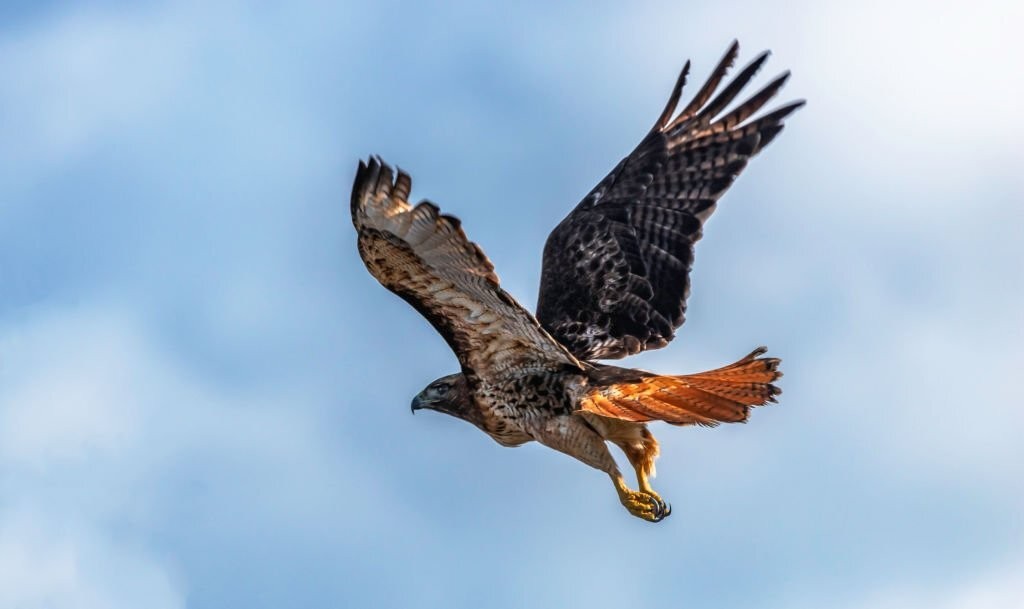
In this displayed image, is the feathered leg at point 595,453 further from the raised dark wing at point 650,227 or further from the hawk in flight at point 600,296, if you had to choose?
the raised dark wing at point 650,227

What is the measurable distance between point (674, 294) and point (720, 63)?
189cm

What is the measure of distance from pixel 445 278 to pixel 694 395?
159 centimetres

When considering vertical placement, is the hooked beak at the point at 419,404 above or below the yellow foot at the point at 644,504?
above

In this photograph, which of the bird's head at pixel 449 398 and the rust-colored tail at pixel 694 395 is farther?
the bird's head at pixel 449 398

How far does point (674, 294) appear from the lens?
11.4 m

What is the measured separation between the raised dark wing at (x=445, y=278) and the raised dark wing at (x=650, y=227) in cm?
119

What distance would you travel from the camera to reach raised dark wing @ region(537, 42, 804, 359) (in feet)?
37.0

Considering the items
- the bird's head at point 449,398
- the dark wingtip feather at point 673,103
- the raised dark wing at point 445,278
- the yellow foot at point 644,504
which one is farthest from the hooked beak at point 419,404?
the dark wingtip feather at point 673,103

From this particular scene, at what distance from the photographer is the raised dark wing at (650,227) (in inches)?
444

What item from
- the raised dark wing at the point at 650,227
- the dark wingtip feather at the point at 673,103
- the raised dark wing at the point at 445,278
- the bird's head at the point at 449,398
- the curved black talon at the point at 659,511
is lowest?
the curved black talon at the point at 659,511

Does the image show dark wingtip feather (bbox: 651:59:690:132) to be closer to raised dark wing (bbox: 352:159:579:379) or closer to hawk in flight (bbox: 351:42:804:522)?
hawk in flight (bbox: 351:42:804:522)

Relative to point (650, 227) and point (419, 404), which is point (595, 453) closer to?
point (419, 404)

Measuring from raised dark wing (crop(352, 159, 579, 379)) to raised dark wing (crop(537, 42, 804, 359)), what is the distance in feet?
3.90

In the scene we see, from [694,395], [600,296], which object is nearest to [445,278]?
[694,395]
